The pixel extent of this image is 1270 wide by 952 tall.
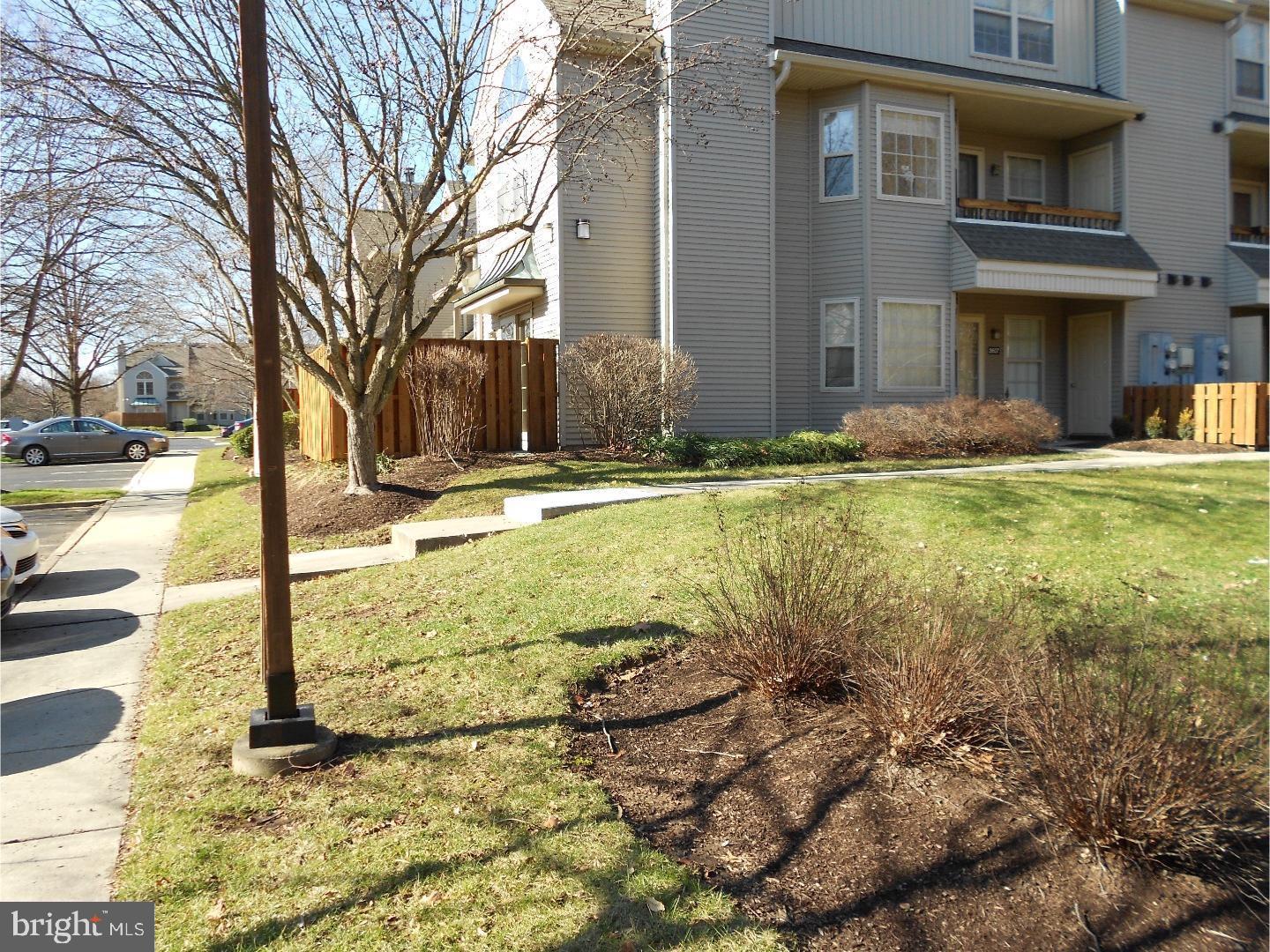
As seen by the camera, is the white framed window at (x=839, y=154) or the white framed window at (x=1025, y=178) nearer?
the white framed window at (x=839, y=154)

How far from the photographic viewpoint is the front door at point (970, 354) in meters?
17.9

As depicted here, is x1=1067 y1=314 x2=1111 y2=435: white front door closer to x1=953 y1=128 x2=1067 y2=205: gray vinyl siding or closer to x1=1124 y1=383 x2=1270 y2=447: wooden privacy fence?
x1=1124 y1=383 x2=1270 y2=447: wooden privacy fence

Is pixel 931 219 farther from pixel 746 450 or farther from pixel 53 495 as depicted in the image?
pixel 53 495

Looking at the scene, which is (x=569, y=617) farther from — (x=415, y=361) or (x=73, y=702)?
(x=415, y=361)

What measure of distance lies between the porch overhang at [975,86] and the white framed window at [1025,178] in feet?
2.13

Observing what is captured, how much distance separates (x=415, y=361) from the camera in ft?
42.4

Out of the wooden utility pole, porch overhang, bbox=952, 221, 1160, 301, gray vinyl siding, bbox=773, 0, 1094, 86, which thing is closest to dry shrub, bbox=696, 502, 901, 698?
the wooden utility pole

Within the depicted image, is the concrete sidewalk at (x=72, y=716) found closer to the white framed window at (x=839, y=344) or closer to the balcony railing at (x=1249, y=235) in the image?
the white framed window at (x=839, y=344)

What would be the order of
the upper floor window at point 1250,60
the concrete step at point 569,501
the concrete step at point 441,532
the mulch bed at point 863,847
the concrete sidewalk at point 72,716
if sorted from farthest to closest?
the upper floor window at point 1250,60 → the concrete step at point 569,501 → the concrete step at point 441,532 → the concrete sidewalk at point 72,716 → the mulch bed at point 863,847

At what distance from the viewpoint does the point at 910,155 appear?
634 inches

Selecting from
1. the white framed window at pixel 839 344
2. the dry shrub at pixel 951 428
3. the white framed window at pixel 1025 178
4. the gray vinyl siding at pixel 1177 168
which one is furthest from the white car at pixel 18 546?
the gray vinyl siding at pixel 1177 168

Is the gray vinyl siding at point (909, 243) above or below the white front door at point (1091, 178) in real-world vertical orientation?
below

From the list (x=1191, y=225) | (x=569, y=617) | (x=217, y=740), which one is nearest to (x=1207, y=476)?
(x=569, y=617)

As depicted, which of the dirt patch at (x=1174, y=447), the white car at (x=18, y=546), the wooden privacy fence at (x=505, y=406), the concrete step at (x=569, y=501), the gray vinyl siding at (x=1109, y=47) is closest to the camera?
the white car at (x=18, y=546)
